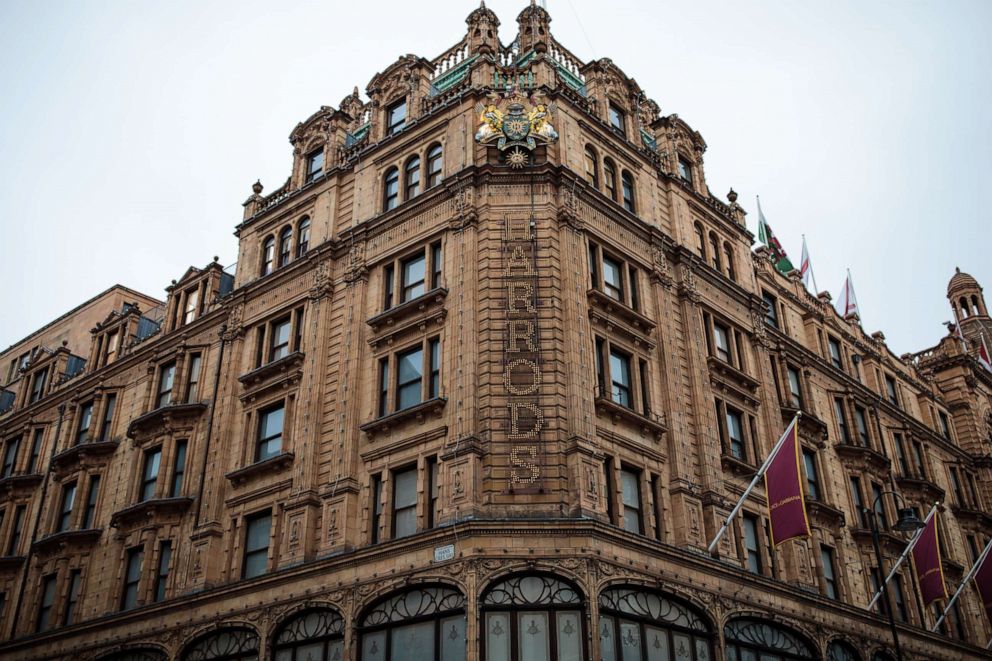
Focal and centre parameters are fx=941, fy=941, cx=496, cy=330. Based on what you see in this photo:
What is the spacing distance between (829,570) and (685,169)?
18.4 metres

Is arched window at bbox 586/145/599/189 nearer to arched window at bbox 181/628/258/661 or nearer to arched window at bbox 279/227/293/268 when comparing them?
arched window at bbox 279/227/293/268

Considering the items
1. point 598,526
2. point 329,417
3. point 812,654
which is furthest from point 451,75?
point 812,654

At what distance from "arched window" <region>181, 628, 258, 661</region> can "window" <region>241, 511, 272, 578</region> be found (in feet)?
6.91

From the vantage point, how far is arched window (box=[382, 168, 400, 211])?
1452 inches

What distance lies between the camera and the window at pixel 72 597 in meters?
39.1

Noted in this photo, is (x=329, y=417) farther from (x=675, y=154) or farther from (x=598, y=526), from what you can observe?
(x=675, y=154)

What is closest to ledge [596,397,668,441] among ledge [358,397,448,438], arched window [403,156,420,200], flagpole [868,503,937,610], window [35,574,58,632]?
ledge [358,397,448,438]

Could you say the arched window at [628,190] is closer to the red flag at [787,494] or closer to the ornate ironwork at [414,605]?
the red flag at [787,494]

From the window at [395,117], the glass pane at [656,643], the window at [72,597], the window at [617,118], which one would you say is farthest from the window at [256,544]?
the window at [617,118]

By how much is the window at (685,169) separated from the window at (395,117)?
12643 millimetres

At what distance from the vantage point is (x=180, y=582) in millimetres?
34531

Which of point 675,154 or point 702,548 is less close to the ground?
point 675,154

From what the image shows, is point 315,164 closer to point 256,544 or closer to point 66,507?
point 256,544

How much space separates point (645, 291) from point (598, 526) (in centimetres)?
1135
